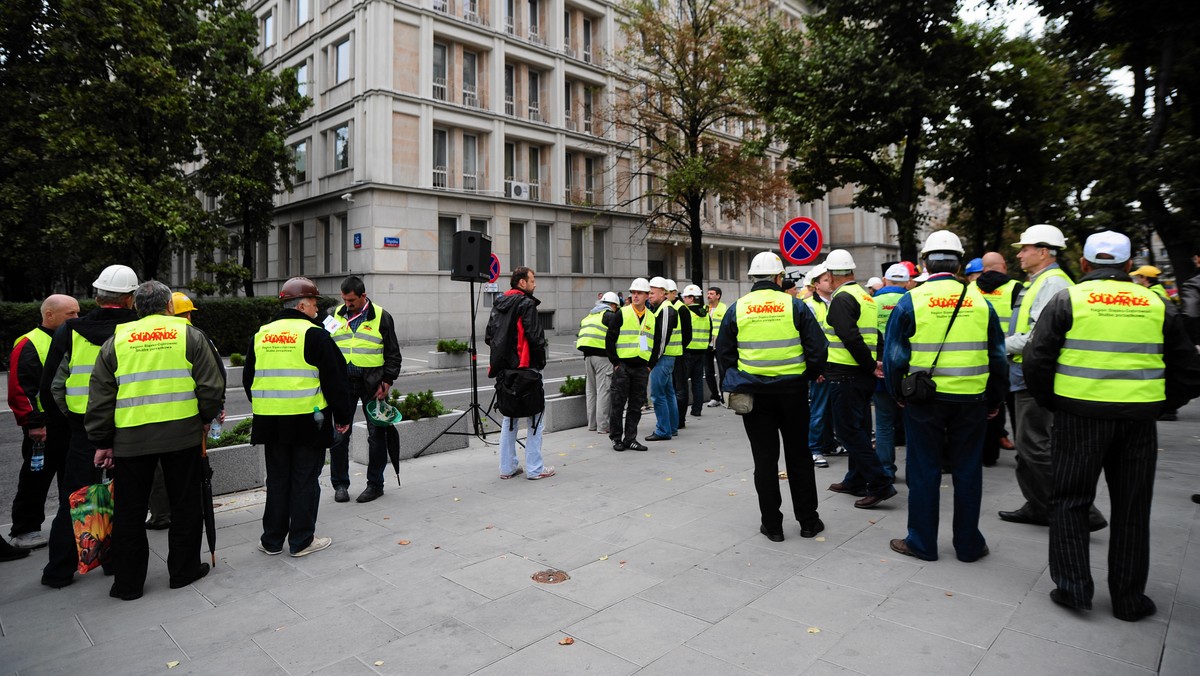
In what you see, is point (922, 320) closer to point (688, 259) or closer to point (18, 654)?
point (18, 654)

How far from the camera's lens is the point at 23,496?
18.5 feet

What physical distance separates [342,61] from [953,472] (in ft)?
98.5

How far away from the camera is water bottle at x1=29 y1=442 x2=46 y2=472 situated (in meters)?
5.46

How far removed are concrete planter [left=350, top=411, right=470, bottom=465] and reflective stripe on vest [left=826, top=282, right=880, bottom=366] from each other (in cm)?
480

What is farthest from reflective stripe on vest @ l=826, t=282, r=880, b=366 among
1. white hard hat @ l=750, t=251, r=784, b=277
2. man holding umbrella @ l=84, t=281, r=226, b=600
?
man holding umbrella @ l=84, t=281, r=226, b=600

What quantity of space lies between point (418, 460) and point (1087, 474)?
6.79 m

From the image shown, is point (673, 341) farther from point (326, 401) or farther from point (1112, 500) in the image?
point (1112, 500)

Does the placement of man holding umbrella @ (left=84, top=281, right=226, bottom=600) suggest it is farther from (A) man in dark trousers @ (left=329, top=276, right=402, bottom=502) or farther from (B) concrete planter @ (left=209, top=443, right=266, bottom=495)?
(B) concrete planter @ (left=209, top=443, right=266, bottom=495)

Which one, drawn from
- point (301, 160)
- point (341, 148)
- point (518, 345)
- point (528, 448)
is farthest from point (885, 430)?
point (301, 160)

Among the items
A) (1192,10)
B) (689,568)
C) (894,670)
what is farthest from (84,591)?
(1192,10)

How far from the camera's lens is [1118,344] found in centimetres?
403

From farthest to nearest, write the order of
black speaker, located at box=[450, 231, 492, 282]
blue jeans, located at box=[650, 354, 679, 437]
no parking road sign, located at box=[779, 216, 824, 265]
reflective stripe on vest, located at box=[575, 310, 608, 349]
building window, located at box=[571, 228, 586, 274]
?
building window, located at box=[571, 228, 586, 274] → no parking road sign, located at box=[779, 216, 824, 265] → black speaker, located at box=[450, 231, 492, 282] → blue jeans, located at box=[650, 354, 679, 437] → reflective stripe on vest, located at box=[575, 310, 608, 349]

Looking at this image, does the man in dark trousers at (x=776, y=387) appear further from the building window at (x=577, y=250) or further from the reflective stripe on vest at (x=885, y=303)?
the building window at (x=577, y=250)

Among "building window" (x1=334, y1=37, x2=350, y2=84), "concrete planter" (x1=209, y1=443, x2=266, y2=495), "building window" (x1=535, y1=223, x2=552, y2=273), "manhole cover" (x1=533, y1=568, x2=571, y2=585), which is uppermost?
"building window" (x1=334, y1=37, x2=350, y2=84)
